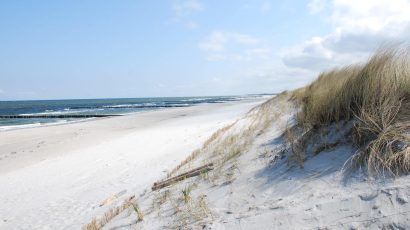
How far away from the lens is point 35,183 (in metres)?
9.03

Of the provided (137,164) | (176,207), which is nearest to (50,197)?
(137,164)

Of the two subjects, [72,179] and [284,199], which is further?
[72,179]

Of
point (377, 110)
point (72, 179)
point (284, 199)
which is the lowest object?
point (72, 179)

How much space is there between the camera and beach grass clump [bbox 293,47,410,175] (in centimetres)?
368

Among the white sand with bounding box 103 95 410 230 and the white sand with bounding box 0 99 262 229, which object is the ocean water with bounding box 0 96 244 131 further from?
the white sand with bounding box 103 95 410 230

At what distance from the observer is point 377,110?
4469 millimetres

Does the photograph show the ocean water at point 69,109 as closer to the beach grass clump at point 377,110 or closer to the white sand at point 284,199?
the white sand at point 284,199

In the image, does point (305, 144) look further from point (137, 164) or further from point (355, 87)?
point (137, 164)

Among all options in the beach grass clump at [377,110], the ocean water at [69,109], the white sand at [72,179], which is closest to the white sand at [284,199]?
the beach grass clump at [377,110]

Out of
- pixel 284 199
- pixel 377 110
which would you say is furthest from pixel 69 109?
pixel 284 199

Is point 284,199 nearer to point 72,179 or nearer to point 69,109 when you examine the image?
point 72,179

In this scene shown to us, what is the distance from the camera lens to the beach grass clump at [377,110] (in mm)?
3684

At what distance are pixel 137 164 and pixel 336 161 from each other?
656 cm

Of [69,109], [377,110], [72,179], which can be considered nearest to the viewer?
[377,110]
